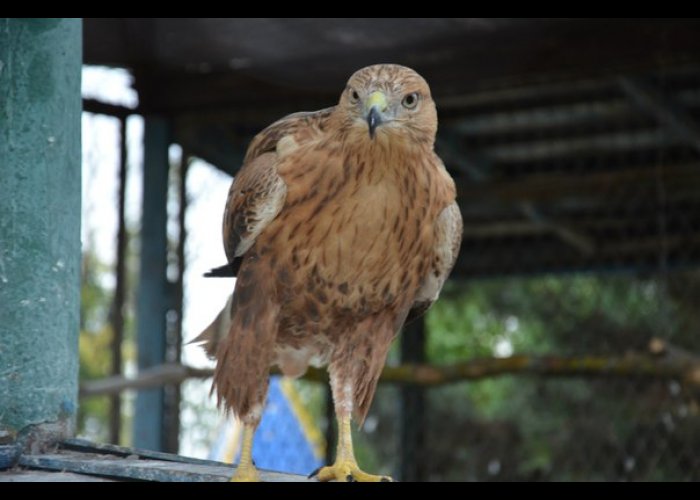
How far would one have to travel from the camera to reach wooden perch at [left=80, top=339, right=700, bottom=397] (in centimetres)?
A: 520

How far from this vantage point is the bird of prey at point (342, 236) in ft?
10.2

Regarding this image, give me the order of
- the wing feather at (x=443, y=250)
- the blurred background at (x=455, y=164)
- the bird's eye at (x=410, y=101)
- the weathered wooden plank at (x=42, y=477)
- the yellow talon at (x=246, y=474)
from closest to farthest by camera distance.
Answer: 1. the weathered wooden plank at (x=42, y=477)
2. the yellow talon at (x=246, y=474)
3. the bird's eye at (x=410, y=101)
4. the wing feather at (x=443, y=250)
5. the blurred background at (x=455, y=164)

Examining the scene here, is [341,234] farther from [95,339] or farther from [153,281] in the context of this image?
[95,339]

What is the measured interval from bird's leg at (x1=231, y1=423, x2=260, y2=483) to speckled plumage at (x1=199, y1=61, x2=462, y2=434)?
87 mm

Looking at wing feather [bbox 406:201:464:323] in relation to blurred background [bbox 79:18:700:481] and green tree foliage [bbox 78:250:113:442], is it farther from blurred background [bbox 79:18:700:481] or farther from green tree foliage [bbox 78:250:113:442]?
green tree foliage [bbox 78:250:113:442]

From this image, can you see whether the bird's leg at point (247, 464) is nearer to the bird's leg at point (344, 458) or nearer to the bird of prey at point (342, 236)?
the bird of prey at point (342, 236)

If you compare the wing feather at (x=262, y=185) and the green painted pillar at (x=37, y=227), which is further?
the wing feather at (x=262, y=185)

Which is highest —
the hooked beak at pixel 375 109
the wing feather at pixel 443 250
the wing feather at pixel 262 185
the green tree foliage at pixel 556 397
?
the hooked beak at pixel 375 109

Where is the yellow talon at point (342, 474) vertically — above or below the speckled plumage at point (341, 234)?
below

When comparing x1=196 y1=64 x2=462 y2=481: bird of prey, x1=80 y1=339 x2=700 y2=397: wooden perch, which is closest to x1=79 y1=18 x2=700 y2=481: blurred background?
x1=80 y1=339 x2=700 y2=397: wooden perch

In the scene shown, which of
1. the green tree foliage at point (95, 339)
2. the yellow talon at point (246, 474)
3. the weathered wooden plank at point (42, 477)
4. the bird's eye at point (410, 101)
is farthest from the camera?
the green tree foliage at point (95, 339)

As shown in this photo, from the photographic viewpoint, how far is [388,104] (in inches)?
117

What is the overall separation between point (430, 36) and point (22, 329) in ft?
8.77

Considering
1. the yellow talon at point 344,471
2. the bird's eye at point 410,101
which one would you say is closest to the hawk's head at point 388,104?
the bird's eye at point 410,101
